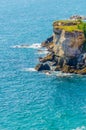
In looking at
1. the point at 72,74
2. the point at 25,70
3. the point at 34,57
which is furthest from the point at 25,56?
the point at 72,74

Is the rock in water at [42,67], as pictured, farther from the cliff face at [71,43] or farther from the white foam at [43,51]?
the white foam at [43,51]

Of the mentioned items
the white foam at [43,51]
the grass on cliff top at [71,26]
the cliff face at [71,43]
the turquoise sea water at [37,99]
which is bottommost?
the turquoise sea water at [37,99]

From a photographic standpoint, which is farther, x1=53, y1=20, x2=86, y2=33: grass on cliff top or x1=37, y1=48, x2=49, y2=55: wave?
x1=37, y1=48, x2=49, y2=55: wave

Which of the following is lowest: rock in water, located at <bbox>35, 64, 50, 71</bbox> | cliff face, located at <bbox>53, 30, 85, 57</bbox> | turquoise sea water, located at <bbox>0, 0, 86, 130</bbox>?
turquoise sea water, located at <bbox>0, 0, 86, 130</bbox>

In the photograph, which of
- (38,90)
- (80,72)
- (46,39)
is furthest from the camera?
(46,39)

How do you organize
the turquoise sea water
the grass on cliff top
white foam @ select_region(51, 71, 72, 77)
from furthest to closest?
the grass on cliff top < white foam @ select_region(51, 71, 72, 77) < the turquoise sea water

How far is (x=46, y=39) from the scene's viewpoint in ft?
585

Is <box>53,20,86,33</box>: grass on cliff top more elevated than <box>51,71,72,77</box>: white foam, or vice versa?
<box>53,20,86,33</box>: grass on cliff top

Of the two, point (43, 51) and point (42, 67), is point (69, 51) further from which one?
point (43, 51)

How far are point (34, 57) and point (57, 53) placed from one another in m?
15.2

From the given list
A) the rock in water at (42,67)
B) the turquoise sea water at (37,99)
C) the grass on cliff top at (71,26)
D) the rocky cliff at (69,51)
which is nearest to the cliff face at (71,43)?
the rocky cliff at (69,51)

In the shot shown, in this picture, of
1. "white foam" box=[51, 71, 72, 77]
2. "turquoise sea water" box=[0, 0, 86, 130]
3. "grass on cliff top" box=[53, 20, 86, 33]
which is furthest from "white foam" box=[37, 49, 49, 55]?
"white foam" box=[51, 71, 72, 77]

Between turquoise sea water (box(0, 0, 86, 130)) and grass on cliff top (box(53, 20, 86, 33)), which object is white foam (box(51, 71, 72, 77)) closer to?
turquoise sea water (box(0, 0, 86, 130))

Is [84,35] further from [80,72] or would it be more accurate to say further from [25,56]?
[25,56]
